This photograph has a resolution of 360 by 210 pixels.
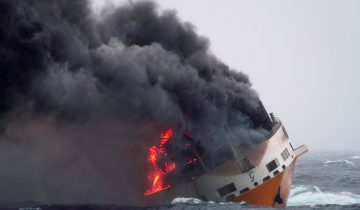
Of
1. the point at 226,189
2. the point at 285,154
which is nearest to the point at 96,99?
the point at 226,189

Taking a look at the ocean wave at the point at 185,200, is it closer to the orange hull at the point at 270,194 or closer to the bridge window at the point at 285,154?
the orange hull at the point at 270,194

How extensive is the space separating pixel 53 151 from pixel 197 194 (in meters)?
15.7

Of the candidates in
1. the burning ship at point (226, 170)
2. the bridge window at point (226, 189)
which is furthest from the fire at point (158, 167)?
the bridge window at point (226, 189)

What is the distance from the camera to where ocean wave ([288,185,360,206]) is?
45.5m

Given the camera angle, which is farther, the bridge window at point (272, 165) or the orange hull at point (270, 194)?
the bridge window at point (272, 165)

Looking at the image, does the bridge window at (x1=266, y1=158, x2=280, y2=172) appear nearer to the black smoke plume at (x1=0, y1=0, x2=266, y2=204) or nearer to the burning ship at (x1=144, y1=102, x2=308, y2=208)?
the burning ship at (x1=144, y1=102, x2=308, y2=208)

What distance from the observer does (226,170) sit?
35219mm

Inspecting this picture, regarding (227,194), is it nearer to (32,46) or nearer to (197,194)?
(197,194)

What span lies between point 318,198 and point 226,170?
21.1 meters

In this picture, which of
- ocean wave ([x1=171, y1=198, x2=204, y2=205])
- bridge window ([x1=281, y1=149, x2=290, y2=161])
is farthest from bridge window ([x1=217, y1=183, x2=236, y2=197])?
bridge window ([x1=281, y1=149, x2=290, y2=161])

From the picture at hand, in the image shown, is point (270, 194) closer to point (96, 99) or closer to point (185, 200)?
point (185, 200)

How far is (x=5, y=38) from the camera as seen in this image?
30562 mm

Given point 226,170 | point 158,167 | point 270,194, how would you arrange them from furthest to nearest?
point 158,167 < point 270,194 < point 226,170

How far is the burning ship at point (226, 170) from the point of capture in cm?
3516
